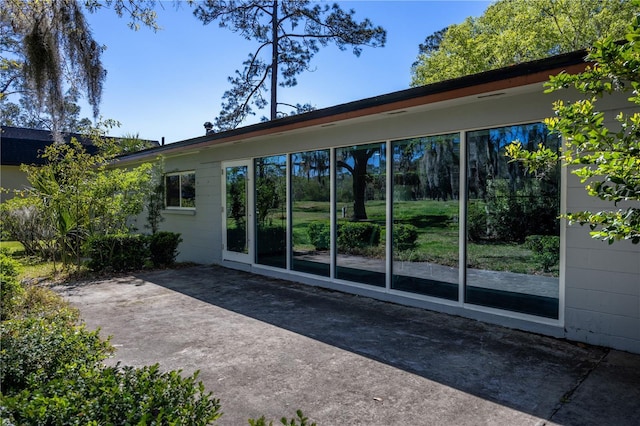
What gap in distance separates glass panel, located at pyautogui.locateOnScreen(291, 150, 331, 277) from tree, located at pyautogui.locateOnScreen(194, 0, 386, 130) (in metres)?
8.53

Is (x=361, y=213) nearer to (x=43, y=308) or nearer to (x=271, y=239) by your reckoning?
(x=271, y=239)

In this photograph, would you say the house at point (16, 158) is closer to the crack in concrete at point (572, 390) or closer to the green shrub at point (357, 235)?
the green shrub at point (357, 235)

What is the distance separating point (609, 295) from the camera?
3986mm

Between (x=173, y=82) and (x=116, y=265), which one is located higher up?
(x=173, y=82)

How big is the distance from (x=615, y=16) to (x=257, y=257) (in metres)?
15.8

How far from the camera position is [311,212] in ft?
23.7

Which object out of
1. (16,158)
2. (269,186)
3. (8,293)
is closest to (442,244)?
(269,186)

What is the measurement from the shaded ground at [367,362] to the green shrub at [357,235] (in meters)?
0.87

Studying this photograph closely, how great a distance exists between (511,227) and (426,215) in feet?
3.70

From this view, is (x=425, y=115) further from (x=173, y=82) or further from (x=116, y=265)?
(x=173, y=82)

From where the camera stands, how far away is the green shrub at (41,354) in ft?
7.80

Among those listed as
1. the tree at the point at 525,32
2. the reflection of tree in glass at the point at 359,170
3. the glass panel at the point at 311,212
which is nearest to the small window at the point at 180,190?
the glass panel at the point at 311,212

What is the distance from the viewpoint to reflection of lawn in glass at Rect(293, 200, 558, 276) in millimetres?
4871

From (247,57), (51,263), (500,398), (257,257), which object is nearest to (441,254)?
(500,398)
